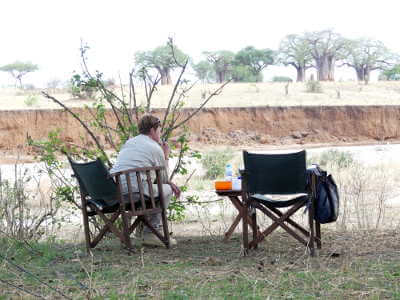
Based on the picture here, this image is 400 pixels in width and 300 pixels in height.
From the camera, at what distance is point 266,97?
34688mm

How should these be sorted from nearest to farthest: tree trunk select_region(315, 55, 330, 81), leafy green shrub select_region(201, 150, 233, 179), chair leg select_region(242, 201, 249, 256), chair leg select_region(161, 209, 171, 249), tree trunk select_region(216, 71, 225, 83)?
chair leg select_region(242, 201, 249, 256)
chair leg select_region(161, 209, 171, 249)
leafy green shrub select_region(201, 150, 233, 179)
tree trunk select_region(216, 71, 225, 83)
tree trunk select_region(315, 55, 330, 81)

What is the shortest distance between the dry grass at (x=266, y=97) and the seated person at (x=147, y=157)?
24705 mm

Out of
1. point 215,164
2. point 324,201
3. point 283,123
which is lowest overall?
point 283,123

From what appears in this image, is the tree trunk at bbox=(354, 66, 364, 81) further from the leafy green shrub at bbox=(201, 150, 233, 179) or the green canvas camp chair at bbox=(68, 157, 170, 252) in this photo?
the green canvas camp chair at bbox=(68, 157, 170, 252)

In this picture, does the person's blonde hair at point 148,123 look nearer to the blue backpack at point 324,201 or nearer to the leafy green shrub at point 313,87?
the blue backpack at point 324,201

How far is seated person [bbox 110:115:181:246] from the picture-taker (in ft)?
18.4

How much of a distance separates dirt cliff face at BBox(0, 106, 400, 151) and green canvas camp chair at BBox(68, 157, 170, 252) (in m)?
23.2

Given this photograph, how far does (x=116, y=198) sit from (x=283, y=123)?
25.8 meters

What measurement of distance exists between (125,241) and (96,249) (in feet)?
1.44

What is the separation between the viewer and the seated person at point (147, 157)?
18.4 ft

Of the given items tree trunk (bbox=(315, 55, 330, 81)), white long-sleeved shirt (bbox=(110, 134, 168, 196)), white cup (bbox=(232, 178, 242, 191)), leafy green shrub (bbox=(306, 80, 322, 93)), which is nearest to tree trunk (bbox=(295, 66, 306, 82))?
tree trunk (bbox=(315, 55, 330, 81))

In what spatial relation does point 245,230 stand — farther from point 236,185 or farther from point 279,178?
point 236,185

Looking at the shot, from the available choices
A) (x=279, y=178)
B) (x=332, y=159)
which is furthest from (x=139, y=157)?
(x=332, y=159)

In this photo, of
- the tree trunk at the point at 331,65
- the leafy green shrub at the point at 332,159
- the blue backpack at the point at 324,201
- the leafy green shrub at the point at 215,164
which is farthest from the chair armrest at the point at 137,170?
the tree trunk at the point at 331,65
